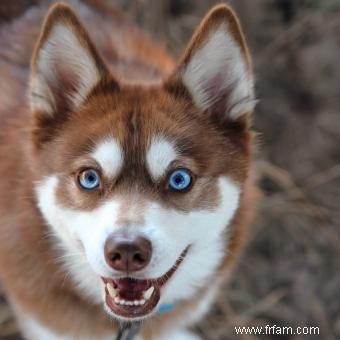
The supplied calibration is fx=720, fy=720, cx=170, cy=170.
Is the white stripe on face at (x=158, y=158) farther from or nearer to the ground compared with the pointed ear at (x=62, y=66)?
nearer to the ground

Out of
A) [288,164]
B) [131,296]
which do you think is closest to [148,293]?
[131,296]

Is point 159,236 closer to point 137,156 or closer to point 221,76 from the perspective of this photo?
point 137,156

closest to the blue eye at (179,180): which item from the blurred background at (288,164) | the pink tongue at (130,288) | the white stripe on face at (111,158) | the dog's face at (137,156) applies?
the dog's face at (137,156)

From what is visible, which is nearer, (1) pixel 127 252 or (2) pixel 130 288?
(1) pixel 127 252

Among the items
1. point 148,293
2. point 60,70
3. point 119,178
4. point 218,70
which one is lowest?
point 148,293

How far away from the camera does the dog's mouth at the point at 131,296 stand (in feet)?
6.33

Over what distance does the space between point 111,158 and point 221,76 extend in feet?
1.43

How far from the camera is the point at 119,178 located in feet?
6.28

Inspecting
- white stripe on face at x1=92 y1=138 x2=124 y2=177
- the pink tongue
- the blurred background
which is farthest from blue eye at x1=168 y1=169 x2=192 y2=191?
the blurred background

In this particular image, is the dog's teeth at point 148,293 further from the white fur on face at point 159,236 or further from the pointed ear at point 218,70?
the pointed ear at point 218,70

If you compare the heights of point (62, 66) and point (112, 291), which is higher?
point (62, 66)

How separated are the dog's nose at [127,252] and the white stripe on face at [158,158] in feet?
0.71

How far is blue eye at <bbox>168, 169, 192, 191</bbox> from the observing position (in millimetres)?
1941

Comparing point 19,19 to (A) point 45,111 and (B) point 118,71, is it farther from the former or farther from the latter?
(A) point 45,111
